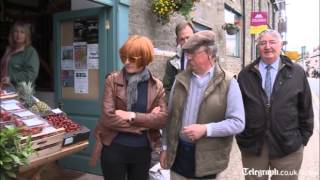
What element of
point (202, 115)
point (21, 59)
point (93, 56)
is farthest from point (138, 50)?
point (93, 56)

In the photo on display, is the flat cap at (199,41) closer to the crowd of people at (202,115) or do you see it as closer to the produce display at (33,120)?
the crowd of people at (202,115)

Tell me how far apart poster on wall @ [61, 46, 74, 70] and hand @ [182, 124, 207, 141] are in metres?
3.07

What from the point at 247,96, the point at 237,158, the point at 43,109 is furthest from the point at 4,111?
the point at 237,158

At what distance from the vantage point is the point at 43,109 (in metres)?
3.92

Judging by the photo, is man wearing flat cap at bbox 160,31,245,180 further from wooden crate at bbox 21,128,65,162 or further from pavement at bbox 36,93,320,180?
pavement at bbox 36,93,320,180

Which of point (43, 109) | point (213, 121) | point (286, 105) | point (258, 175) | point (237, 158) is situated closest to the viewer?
point (213, 121)

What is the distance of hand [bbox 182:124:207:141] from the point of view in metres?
2.78

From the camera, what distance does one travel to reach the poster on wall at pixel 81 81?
215 inches

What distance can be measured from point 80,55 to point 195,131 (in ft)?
9.93

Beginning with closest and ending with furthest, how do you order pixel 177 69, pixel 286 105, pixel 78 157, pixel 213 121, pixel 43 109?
pixel 213 121, pixel 286 105, pixel 43 109, pixel 177 69, pixel 78 157

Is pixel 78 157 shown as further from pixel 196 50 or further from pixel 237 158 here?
pixel 196 50

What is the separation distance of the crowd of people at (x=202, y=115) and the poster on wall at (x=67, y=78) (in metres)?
2.35

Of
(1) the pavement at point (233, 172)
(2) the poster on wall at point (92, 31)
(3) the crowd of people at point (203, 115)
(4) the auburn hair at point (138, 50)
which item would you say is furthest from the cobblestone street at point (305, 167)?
(4) the auburn hair at point (138, 50)

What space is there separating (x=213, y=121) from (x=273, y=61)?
36.2 inches
